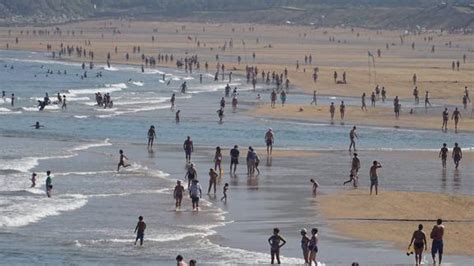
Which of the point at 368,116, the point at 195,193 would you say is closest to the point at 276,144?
the point at 368,116

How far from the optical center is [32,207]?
31.5 metres

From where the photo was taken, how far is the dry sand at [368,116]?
52572mm

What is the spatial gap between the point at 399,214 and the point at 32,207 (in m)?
9.43

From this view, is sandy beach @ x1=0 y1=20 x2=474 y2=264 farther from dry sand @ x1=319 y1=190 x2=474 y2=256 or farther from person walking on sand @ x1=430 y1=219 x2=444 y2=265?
person walking on sand @ x1=430 y1=219 x2=444 y2=265

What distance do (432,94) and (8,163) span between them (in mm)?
32977

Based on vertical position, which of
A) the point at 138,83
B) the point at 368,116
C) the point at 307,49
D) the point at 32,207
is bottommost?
the point at 32,207

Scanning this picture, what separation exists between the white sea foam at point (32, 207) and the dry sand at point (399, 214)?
665 cm

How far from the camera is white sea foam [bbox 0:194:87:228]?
29.7 m

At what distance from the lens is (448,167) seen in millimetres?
39094

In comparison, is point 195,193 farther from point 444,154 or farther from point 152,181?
point 444,154

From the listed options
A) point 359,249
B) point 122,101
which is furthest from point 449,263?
point 122,101

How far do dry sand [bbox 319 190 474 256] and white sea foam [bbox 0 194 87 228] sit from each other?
21.8 feet

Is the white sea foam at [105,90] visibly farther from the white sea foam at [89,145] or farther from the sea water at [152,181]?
the white sea foam at [89,145]

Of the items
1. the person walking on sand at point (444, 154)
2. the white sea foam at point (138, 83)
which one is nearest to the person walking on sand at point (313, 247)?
the person walking on sand at point (444, 154)
